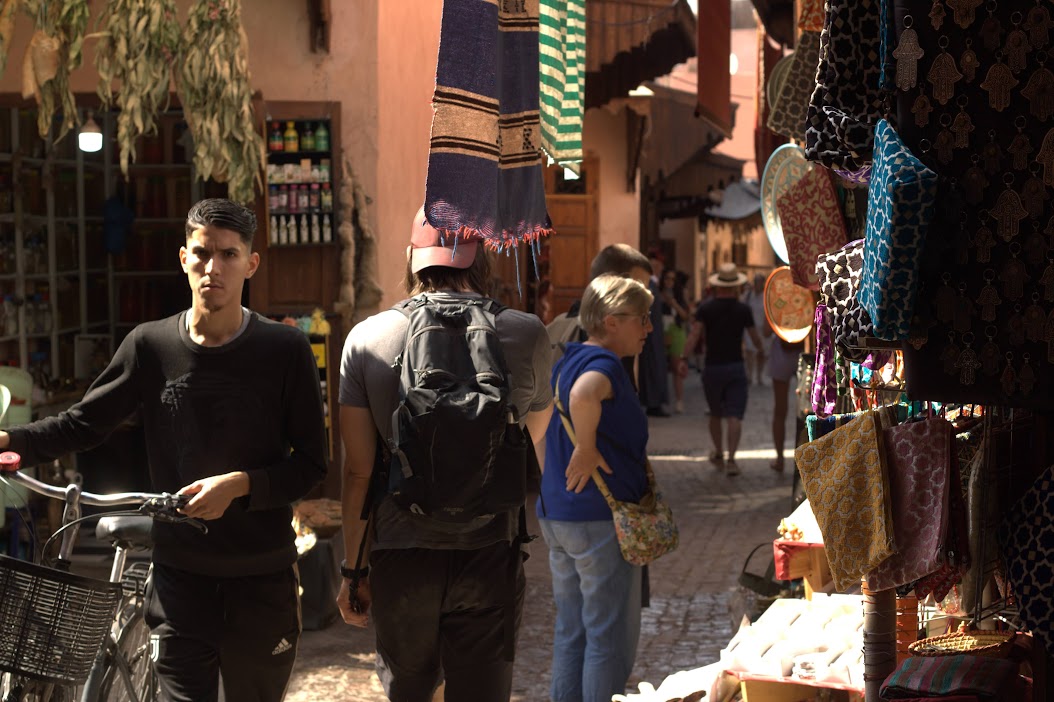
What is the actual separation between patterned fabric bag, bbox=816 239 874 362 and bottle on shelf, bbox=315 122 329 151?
256 inches

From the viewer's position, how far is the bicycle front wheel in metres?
4.16

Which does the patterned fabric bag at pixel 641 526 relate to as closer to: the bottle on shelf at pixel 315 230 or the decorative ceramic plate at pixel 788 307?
the decorative ceramic plate at pixel 788 307

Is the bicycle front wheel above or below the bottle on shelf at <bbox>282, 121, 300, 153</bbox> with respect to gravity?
below

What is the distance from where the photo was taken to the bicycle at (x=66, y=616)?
342 centimetres

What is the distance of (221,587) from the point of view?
405 cm

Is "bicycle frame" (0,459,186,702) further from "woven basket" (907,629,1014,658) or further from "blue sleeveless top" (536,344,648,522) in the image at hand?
"woven basket" (907,629,1014,658)

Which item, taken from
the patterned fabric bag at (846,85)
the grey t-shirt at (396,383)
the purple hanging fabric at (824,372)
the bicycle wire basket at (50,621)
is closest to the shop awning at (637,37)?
the grey t-shirt at (396,383)

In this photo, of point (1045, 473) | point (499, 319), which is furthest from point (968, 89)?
point (499, 319)

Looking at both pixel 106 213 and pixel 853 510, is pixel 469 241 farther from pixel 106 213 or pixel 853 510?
pixel 106 213

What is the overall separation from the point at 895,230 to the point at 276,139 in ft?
22.8

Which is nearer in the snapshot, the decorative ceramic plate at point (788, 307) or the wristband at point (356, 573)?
the wristband at point (356, 573)

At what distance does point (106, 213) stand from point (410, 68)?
10.6 ft

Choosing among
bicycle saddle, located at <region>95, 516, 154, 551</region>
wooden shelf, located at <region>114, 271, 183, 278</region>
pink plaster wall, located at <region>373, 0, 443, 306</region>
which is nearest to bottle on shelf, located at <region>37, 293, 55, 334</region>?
wooden shelf, located at <region>114, 271, 183, 278</region>

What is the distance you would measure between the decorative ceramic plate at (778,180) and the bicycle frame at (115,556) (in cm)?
244
